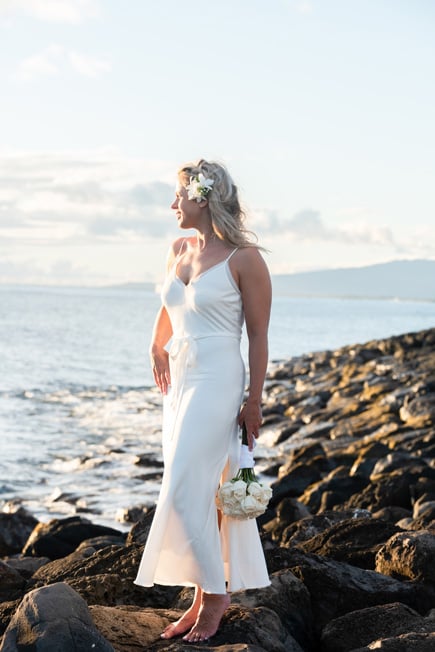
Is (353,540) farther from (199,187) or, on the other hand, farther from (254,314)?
(199,187)

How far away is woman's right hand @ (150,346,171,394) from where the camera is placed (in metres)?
5.97

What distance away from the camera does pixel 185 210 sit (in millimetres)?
5684

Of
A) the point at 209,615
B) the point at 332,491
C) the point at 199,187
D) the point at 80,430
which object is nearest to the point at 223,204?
the point at 199,187

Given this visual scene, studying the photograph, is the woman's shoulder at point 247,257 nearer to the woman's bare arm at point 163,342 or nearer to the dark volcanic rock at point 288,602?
the woman's bare arm at point 163,342

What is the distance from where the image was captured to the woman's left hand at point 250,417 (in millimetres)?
5590

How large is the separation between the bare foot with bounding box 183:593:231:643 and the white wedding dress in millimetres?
61

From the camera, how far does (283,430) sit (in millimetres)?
20625

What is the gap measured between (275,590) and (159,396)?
81.1ft

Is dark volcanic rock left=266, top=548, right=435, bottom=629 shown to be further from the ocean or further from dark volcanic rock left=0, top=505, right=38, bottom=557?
the ocean

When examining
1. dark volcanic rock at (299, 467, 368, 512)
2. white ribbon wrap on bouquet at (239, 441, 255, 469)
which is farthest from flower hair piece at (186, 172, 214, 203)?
dark volcanic rock at (299, 467, 368, 512)

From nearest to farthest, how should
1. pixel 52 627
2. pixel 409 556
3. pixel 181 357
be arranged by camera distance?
1. pixel 52 627
2. pixel 181 357
3. pixel 409 556

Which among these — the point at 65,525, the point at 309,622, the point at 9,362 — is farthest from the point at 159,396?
the point at 309,622

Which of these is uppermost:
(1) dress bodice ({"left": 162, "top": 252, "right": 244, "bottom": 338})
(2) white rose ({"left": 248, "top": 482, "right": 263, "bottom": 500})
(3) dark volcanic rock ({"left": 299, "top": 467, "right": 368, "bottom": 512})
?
(1) dress bodice ({"left": 162, "top": 252, "right": 244, "bottom": 338})

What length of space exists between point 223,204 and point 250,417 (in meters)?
1.18
